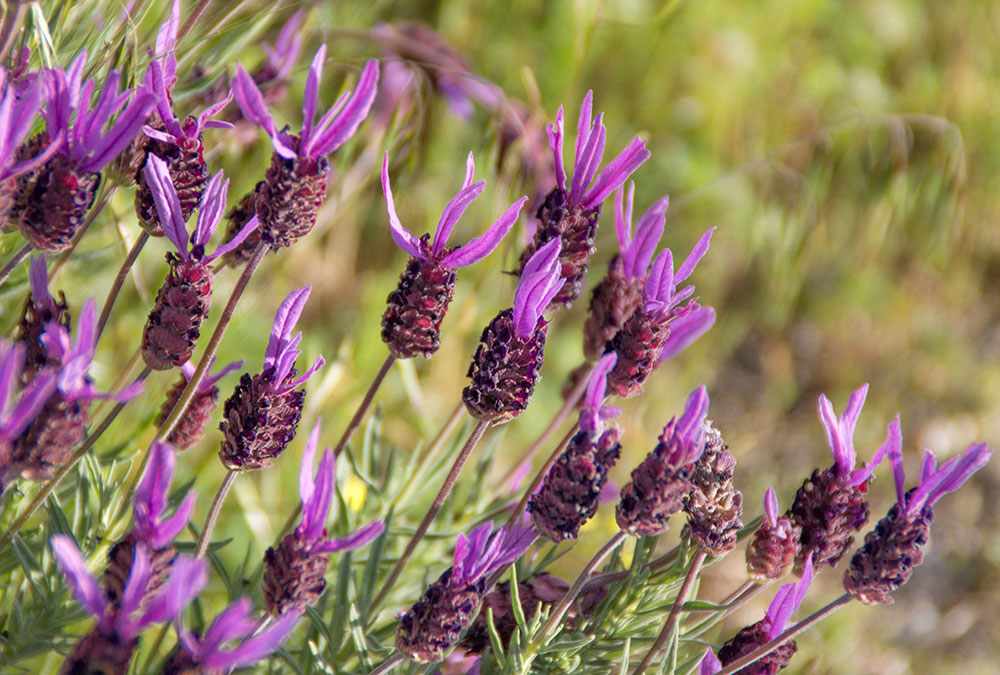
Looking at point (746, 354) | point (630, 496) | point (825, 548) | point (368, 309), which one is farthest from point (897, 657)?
point (630, 496)

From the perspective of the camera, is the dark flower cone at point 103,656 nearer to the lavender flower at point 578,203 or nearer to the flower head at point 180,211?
the flower head at point 180,211

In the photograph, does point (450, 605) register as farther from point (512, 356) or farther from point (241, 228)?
point (241, 228)

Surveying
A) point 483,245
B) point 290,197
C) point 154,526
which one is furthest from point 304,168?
point 154,526

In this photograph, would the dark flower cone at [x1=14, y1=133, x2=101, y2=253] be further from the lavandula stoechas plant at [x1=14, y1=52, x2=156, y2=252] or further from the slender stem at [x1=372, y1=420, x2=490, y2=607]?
the slender stem at [x1=372, y1=420, x2=490, y2=607]

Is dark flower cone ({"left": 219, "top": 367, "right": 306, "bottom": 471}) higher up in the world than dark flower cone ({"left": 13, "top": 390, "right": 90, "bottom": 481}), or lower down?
lower down

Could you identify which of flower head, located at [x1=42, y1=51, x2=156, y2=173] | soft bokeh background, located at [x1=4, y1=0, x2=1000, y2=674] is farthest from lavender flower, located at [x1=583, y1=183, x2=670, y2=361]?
soft bokeh background, located at [x1=4, y1=0, x2=1000, y2=674]
